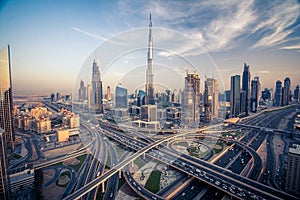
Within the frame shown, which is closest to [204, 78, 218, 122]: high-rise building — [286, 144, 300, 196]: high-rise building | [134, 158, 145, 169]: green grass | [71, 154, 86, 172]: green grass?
[286, 144, 300, 196]: high-rise building

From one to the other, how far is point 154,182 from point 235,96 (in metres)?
8.94

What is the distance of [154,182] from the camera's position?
3.29 m

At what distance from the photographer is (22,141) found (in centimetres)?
561

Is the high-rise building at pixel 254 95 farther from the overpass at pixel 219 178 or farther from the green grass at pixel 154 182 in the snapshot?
the green grass at pixel 154 182

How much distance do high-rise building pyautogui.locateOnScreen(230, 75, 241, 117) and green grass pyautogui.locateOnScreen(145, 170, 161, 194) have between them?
8176mm

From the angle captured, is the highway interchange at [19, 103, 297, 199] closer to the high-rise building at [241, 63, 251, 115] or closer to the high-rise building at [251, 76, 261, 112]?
the high-rise building at [241, 63, 251, 115]

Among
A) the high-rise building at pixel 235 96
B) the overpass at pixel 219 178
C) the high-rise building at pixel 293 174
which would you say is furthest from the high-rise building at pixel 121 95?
the high-rise building at pixel 235 96

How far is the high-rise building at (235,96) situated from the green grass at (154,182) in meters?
8.18

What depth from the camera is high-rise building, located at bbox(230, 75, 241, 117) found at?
374 inches

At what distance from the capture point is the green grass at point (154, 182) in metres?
3.06

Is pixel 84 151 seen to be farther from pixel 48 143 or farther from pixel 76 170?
pixel 48 143

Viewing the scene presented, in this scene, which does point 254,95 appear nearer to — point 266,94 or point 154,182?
point 266,94

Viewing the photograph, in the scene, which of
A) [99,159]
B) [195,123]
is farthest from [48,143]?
[195,123]

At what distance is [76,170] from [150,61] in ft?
10.8
